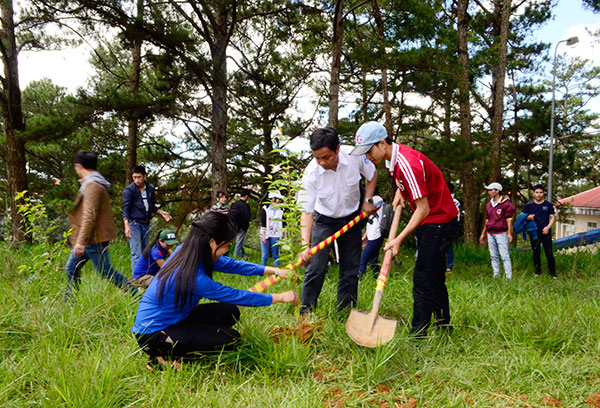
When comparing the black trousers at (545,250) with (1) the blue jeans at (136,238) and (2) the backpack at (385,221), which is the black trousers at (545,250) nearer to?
(2) the backpack at (385,221)

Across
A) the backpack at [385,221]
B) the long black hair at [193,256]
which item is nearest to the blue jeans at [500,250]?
the backpack at [385,221]

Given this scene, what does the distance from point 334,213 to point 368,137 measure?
0.83 m

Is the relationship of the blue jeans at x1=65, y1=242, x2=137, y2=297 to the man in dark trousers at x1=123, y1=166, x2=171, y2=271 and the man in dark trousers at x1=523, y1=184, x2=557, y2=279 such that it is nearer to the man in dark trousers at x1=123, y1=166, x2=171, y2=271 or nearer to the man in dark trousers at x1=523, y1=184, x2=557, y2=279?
the man in dark trousers at x1=123, y1=166, x2=171, y2=271

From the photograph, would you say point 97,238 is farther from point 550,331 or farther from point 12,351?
point 550,331

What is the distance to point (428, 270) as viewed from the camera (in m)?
2.84

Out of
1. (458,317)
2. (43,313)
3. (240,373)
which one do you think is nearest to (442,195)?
(458,317)

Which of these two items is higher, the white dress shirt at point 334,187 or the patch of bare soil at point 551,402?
the white dress shirt at point 334,187

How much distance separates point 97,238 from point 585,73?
3009cm

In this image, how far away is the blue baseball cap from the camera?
2.70 metres

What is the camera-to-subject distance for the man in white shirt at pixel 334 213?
10.4 ft

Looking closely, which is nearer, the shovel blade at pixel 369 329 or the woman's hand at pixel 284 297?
the shovel blade at pixel 369 329

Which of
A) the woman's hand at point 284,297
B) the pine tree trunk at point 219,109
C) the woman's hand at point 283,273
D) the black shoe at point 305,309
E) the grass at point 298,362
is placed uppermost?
the pine tree trunk at point 219,109

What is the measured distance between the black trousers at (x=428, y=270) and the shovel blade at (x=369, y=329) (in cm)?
40

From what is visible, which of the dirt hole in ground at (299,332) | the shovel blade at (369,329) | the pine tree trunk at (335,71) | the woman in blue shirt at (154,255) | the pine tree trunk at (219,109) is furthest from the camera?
the pine tree trunk at (219,109)
